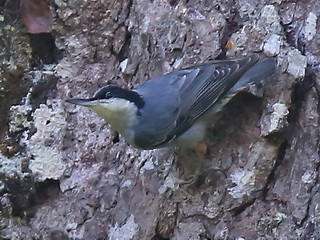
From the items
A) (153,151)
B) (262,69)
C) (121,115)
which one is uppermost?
(262,69)

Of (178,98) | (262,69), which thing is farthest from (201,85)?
(262,69)

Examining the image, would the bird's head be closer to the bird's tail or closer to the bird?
the bird

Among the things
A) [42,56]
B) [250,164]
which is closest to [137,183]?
[250,164]

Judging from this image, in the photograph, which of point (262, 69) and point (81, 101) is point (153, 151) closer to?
point (81, 101)

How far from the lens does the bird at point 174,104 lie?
284cm

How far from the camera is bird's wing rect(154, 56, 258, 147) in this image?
9.21 feet

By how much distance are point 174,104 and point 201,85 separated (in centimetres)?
14

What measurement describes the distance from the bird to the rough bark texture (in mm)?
65

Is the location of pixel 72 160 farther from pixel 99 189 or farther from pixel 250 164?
pixel 250 164

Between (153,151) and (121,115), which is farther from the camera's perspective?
(153,151)

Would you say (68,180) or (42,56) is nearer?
(68,180)

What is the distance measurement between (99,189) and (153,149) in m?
0.27

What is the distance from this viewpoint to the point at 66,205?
301 centimetres

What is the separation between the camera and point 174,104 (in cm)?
296
